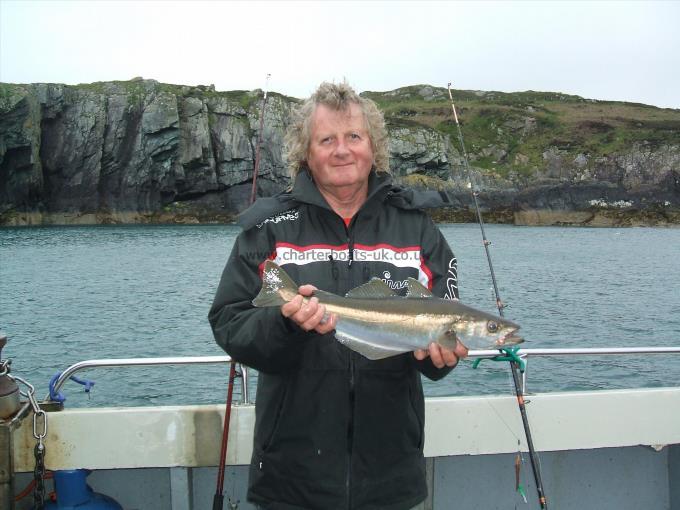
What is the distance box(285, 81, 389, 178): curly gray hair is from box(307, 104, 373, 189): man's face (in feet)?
0.16

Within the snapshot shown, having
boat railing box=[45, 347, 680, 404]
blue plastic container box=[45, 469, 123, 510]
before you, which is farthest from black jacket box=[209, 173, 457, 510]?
blue plastic container box=[45, 469, 123, 510]

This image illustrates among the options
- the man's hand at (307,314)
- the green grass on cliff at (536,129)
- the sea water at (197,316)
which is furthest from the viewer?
the green grass on cliff at (536,129)

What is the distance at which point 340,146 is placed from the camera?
3.49 m

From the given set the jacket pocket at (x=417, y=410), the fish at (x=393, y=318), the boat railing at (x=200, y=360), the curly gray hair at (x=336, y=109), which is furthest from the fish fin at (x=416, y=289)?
the boat railing at (x=200, y=360)

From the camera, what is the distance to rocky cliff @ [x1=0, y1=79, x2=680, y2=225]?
3861 inches

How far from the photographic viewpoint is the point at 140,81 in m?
109

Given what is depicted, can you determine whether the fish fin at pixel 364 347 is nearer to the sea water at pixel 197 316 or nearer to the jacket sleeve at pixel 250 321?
the jacket sleeve at pixel 250 321

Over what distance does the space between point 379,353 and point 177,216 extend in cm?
11398

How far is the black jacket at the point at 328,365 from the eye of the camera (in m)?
3.22

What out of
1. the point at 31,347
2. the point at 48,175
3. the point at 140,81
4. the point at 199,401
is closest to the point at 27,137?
the point at 48,175

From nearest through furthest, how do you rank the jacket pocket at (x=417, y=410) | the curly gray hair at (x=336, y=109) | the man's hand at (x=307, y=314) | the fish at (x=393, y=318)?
the man's hand at (x=307, y=314) → the fish at (x=393, y=318) → the jacket pocket at (x=417, y=410) → the curly gray hair at (x=336, y=109)

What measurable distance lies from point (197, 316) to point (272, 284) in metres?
21.9

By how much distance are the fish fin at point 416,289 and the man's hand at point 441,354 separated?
29 centimetres

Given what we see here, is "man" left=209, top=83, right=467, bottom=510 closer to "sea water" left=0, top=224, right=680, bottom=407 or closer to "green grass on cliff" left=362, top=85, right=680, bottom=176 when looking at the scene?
"sea water" left=0, top=224, right=680, bottom=407
